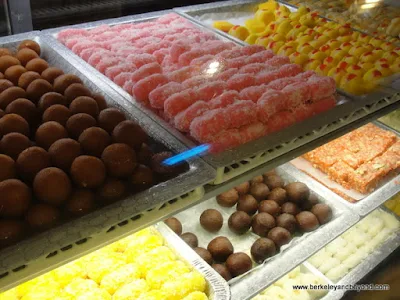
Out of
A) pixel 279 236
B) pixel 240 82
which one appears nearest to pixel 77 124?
pixel 240 82

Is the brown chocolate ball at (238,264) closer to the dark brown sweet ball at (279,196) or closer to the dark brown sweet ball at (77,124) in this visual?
the dark brown sweet ball at (279,196)

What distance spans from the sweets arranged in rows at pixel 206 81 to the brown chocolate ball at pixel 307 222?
0.54 meters

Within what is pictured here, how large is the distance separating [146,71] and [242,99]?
0.41 metres

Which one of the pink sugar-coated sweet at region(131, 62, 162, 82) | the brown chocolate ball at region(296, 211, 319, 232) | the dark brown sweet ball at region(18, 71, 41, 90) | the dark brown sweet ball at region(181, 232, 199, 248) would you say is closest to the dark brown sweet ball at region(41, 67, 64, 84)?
the dark brown sweet ball at region(18, 71, 41, 90)

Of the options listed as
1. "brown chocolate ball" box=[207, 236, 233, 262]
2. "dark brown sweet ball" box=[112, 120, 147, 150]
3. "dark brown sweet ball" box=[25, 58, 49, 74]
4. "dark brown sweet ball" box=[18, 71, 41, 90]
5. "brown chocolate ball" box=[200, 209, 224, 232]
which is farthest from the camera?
"brown chocolate ball" box=[200, 209, 224, 232]

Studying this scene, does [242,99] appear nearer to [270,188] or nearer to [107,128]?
[107,128]

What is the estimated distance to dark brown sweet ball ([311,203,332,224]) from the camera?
214 centimetres

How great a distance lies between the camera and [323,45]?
2.50 m

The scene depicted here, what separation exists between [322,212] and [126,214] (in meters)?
1.21

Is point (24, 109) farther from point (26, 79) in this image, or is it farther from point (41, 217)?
point (41, 217)

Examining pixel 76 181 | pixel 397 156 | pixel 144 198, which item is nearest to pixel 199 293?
pixel 144 198

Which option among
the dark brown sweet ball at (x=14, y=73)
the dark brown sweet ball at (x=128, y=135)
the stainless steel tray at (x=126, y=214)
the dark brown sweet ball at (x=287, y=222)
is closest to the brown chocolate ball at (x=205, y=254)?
the dark brown sweet ball at (x=287, y=222)

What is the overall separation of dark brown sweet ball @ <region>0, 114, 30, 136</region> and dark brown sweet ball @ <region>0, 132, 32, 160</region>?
63 mm

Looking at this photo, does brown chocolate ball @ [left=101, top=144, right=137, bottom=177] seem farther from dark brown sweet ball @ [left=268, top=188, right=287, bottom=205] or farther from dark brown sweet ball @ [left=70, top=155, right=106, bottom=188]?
dark brown sweet ball @ [left=268, top=188, right=287, bottom=205]
